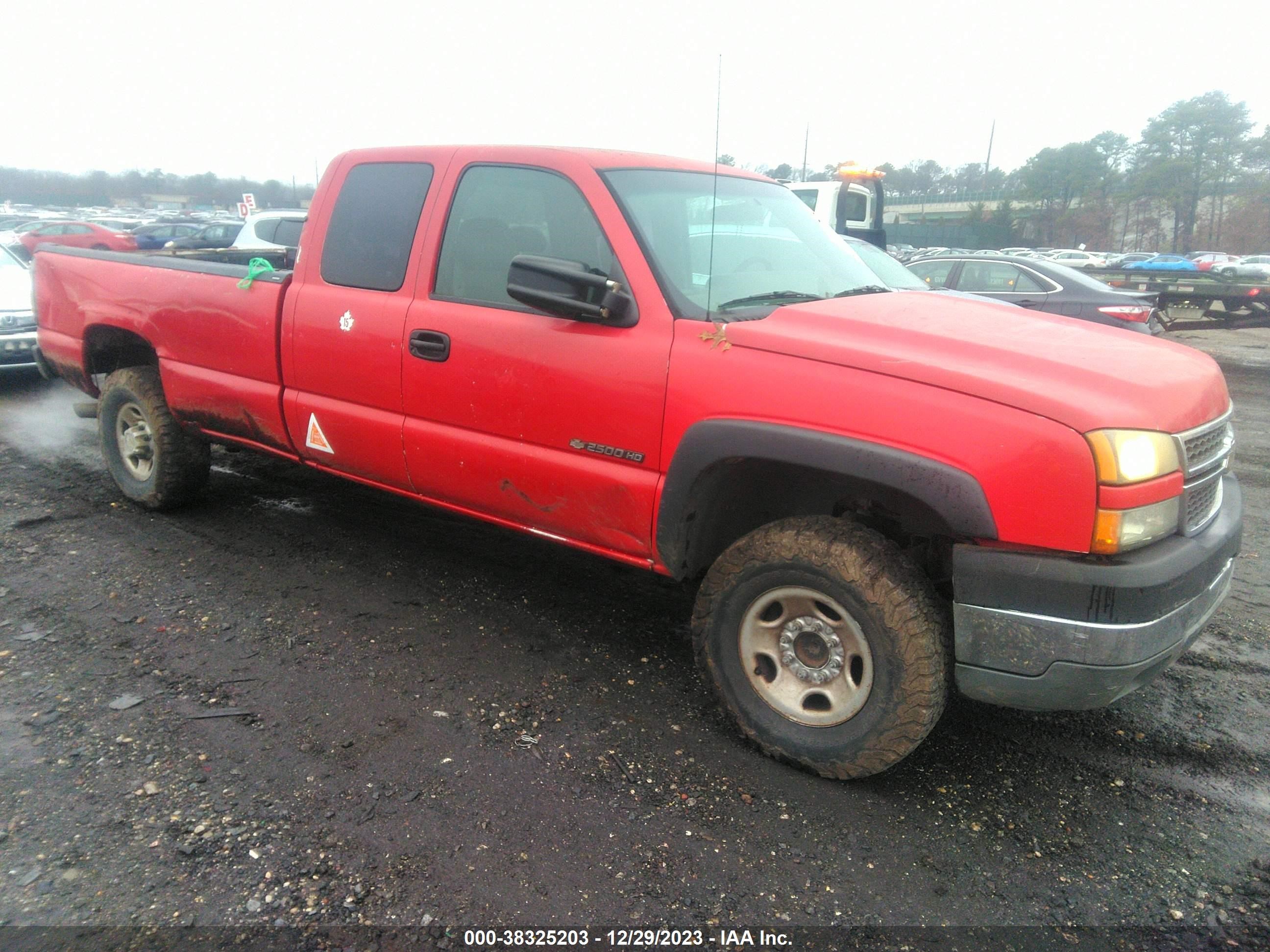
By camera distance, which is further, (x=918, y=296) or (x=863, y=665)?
(x=918, y=296)

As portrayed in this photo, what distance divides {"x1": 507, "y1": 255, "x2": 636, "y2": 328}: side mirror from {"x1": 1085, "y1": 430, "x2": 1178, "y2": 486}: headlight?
1.47m

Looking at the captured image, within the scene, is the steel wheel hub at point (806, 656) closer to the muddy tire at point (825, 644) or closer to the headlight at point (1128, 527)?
the muddy tire at point (825, 644)

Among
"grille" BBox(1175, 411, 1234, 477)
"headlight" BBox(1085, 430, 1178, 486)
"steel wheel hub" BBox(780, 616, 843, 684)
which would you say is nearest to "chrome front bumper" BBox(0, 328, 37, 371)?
"steel wheel hub" BBox(780, 616, 843, 684)

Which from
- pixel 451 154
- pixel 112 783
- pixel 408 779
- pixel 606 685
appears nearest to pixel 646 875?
pixel 408 779

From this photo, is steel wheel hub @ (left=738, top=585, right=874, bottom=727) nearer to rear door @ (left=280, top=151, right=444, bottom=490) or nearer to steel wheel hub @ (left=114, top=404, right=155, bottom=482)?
rear door @ (left=280, top=151, right=444, bottom=490)

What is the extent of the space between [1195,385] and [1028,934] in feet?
5.54

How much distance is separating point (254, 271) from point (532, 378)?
1809 millimetres

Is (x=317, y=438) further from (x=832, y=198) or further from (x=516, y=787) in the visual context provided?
(x=832, y=198)

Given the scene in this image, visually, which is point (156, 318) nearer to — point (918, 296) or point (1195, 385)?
point (918, 296)

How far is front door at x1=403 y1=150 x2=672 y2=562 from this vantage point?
2.98m

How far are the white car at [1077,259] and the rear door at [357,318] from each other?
120 ft

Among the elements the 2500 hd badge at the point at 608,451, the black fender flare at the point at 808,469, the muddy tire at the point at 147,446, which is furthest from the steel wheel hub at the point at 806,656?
the muddy tire at the point at 147,446

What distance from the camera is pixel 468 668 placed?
11.2 feet

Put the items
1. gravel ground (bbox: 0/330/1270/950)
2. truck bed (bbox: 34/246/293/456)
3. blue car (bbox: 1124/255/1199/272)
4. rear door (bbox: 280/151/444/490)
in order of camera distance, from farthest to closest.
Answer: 1. blue car (bbox: 1124/255/1199/272)
2. truck bed (bbox: 34/246/293/456)
3. rear door (bbox: 280/151/444/490)
4. gravel ground (bbox: 0/330/1270/950)
